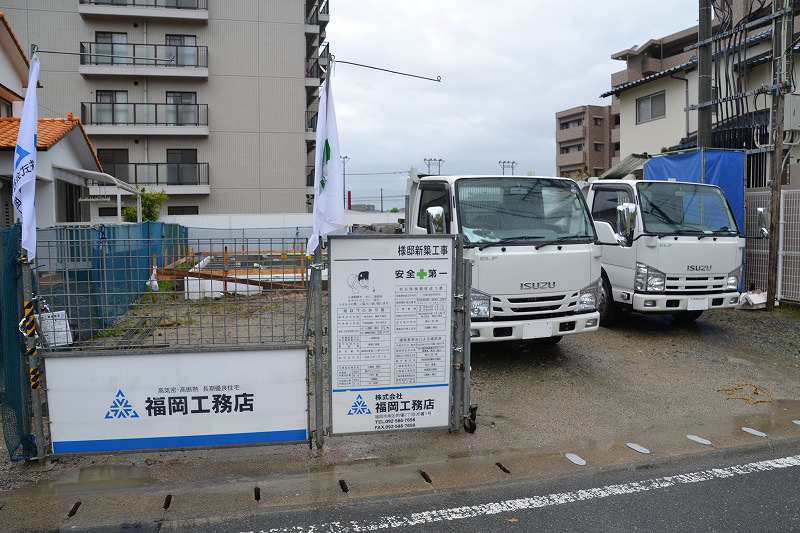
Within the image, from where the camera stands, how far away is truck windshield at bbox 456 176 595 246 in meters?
6.83

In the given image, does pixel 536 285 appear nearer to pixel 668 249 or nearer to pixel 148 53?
pixel 668 249

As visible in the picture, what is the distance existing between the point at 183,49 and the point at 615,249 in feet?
88.7

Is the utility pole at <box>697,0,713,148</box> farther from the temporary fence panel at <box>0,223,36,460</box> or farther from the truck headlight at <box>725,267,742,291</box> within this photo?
the temporary fence panel at <box>0,223,36,460</box>

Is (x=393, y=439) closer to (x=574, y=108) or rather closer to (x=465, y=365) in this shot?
(x=465, y=365)

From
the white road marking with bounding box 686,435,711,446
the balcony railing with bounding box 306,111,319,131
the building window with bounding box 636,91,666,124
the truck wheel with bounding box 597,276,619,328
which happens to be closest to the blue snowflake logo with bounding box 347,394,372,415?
the white road marking with bounding box 686,435,711,446

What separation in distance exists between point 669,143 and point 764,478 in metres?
21.7

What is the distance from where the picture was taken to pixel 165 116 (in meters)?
30.1

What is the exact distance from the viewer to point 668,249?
27.4ft

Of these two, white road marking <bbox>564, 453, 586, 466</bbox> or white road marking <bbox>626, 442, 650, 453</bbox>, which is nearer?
white road marking <bbox>564, 453, 586, 466</bbox>

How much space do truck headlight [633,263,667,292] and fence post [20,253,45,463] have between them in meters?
7.16

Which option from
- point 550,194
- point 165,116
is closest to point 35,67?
point 550,194

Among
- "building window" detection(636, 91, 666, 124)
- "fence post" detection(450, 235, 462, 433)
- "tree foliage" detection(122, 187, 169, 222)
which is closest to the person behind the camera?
"fence post" detection(450, 235, 462, 433)

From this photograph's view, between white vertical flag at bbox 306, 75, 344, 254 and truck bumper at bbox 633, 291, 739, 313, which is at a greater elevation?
white vertical flag at bbox 306, 75, 344, 254

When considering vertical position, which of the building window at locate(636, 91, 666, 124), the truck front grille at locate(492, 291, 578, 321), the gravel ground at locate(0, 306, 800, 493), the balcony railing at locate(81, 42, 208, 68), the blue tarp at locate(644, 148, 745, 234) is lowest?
the gravel ground at locate(0, 306, 800, 493)
